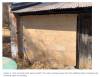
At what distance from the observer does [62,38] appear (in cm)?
131

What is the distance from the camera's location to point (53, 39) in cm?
133

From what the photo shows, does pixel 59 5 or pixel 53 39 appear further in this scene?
pixel 53 39

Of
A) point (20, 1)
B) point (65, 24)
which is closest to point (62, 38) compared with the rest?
point (65, 24)

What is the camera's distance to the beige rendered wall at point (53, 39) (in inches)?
50.6

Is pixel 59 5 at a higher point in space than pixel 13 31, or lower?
higher

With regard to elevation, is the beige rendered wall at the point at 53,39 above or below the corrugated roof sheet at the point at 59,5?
below

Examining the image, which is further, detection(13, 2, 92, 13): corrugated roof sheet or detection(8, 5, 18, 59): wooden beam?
detection(8, 5, 18, 59): wooden beam

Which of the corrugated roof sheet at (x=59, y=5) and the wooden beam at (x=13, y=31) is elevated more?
the corrugated roof sheet at (x=59, y=5)

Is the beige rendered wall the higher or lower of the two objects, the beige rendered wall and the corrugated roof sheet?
the lower

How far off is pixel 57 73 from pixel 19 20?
0.44 meters

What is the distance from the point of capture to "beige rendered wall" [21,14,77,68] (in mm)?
1285

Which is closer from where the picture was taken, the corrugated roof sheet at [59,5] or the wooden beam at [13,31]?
the corrugated roof sheet at [59,5]

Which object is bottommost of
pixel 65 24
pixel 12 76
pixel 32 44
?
pixel 12 76
